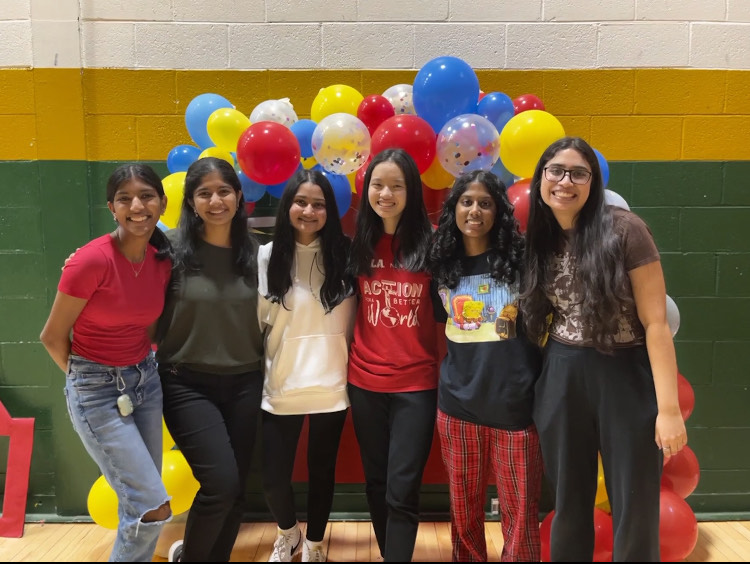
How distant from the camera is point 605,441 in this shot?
1.75 meters

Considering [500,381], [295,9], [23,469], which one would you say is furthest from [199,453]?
[295,9]

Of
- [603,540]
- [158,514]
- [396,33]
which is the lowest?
[603,540]

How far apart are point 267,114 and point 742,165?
2.19 m

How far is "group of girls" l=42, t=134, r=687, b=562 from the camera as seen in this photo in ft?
5.70

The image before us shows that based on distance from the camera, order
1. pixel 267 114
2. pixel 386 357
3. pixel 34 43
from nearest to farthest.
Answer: pixel 386 357 < pixel 267 114 < pixel 34 43

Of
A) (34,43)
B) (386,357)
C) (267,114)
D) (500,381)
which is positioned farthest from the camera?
(34,43)

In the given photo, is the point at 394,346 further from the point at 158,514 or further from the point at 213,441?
the point at 158,514

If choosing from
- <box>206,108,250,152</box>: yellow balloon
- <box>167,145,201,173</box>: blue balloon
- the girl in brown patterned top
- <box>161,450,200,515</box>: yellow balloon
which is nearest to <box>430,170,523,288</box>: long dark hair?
the girl in brown patterned top

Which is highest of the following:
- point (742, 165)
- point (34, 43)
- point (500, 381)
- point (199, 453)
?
point (34, 43)

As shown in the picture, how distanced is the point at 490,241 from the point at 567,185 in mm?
387

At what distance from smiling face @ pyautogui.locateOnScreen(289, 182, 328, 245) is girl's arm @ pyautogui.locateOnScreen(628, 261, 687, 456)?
1045 millimetres

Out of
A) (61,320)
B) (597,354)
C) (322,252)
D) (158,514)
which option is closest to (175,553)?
(158,514)

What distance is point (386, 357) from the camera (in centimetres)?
208

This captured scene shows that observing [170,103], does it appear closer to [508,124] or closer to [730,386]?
[508,124]
